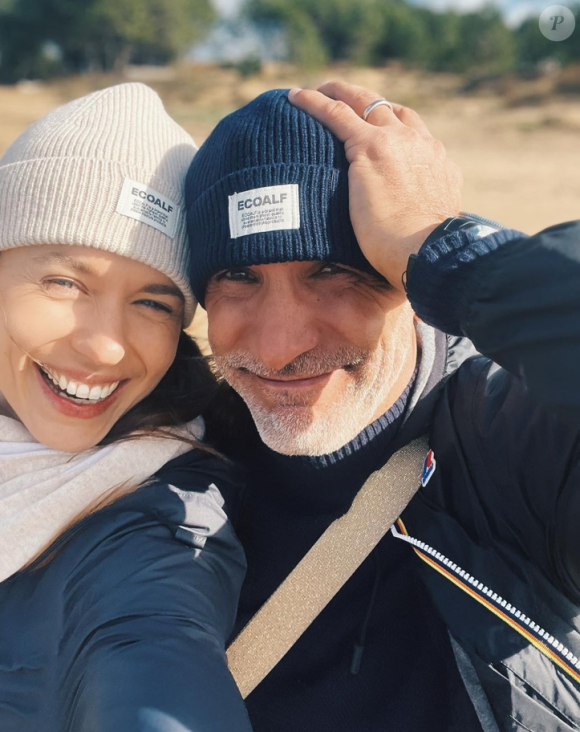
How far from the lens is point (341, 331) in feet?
7.13

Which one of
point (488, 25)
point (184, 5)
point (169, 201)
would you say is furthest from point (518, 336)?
point (184, 5)

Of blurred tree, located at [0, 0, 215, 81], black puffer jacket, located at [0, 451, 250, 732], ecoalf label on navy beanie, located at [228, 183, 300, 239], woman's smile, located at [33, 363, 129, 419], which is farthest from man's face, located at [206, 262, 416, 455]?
blurred tree, located at [0, 0, 215, 81]

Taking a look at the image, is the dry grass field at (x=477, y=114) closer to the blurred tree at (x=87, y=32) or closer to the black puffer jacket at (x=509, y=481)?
the blurred tree at (x=87, y=32)

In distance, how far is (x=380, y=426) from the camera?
2.23 metres

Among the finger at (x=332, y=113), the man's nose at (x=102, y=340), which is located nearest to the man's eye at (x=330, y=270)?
the finger at (x=332, y=113)

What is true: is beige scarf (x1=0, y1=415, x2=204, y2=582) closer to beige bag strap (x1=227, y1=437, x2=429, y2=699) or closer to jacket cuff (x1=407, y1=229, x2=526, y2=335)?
beige bag strap (x1=227, y1=437, x2=429, y2=699)

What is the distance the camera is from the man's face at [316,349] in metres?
2.13

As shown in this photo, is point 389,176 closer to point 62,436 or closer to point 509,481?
point 509,481

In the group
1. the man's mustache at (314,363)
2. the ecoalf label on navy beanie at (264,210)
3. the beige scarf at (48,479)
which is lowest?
the beige scarf at (48,479)

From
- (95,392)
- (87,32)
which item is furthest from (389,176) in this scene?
(87,32)

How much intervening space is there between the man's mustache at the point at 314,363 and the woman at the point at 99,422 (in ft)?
1.06

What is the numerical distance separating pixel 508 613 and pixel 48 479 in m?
1.31

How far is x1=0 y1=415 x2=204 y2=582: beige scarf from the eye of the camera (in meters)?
2.04

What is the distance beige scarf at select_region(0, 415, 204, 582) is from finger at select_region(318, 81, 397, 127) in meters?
1.11
